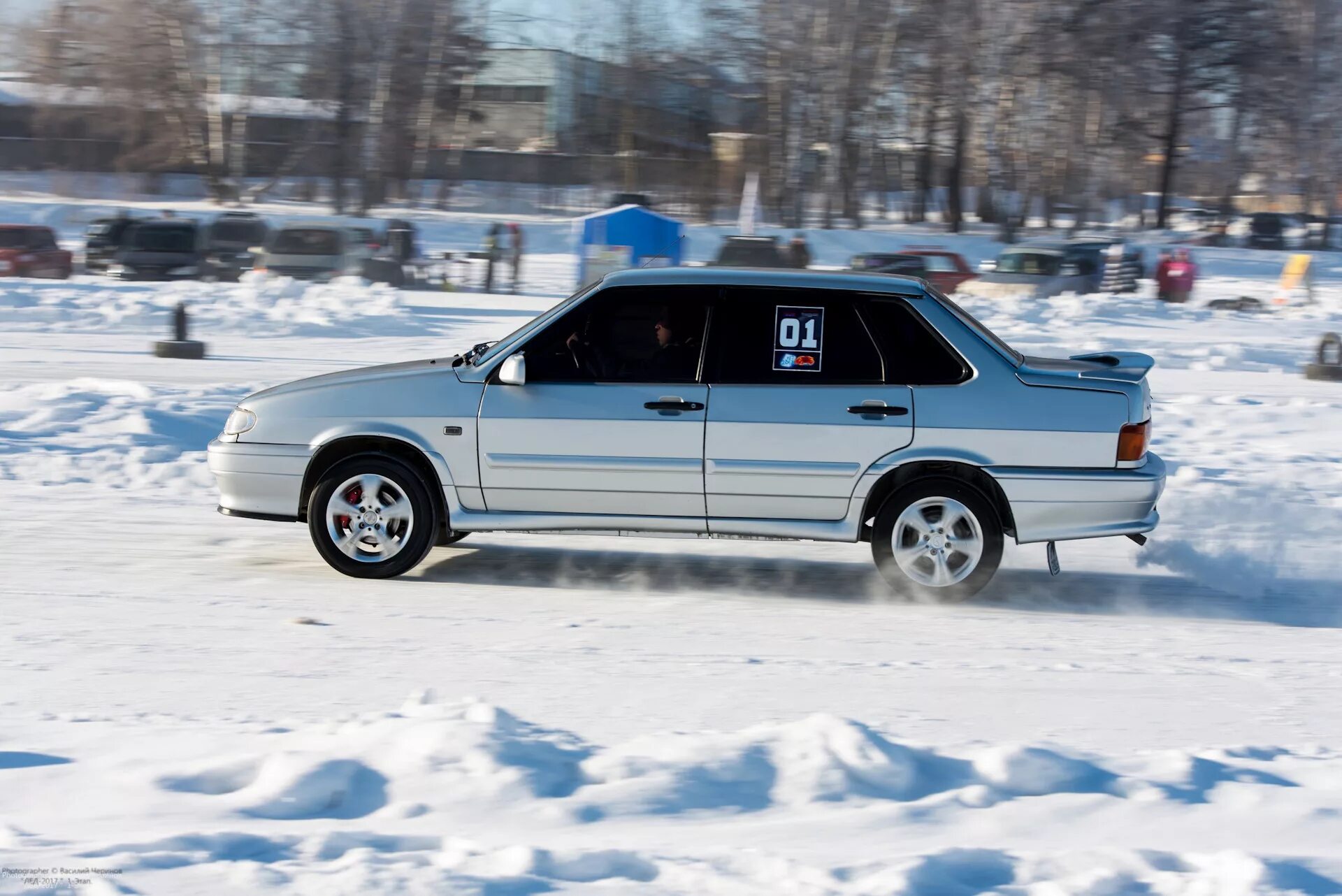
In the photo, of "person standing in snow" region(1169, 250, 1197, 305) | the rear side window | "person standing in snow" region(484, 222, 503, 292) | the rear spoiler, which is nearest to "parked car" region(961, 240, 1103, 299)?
the rear side window

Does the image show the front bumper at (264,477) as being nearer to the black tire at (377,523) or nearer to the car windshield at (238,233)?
the black tire at (377,523)

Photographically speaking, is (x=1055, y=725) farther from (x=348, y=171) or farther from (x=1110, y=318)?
(x=348, y=171)

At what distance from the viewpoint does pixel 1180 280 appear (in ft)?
98.2

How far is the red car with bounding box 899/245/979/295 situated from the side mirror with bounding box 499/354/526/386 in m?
22.3

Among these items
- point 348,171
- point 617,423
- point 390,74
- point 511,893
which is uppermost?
point 390,74

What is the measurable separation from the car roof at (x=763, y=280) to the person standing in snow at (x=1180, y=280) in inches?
981

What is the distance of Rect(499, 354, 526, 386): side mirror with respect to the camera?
6.75 m

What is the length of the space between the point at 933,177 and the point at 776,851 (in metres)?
58.4

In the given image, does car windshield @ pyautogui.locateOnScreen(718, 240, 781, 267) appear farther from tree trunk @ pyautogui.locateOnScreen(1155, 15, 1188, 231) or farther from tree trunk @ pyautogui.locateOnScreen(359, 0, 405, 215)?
tree trunk @ pyautogui.locateOnScreen(1155, 15, 1188, 231)

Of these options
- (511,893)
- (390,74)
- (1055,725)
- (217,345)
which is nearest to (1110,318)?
(217,345)

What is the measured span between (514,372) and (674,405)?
2.53 feet

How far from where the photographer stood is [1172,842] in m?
4.10

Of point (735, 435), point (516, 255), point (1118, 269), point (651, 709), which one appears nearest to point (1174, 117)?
point (1118, 269)

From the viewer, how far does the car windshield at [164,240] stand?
2811 centimetres
